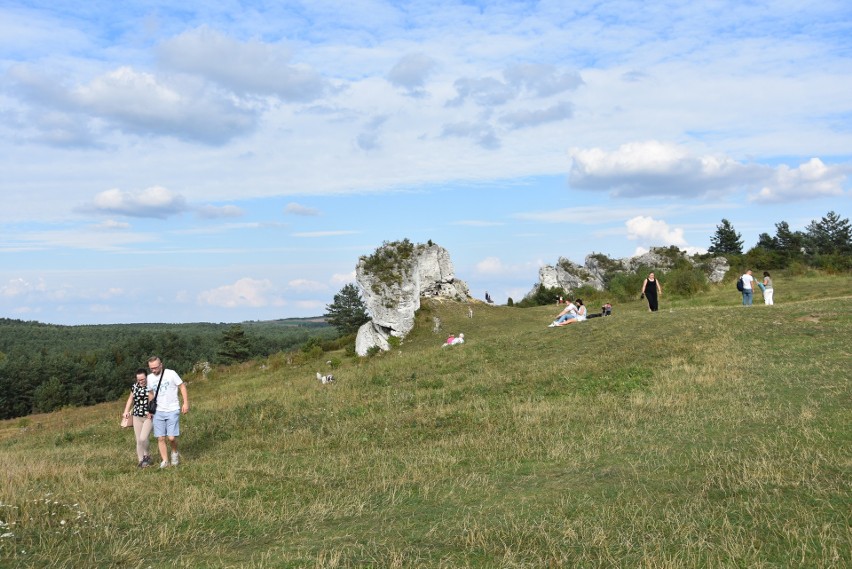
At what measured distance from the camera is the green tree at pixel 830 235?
72.9 m

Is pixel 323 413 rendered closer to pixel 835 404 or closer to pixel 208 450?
pixel 208 450

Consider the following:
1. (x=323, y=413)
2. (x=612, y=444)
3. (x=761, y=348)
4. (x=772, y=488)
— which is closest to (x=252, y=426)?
(x=323, y=413)

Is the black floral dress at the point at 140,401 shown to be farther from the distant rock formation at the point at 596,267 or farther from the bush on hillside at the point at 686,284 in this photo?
the distant rock formation at the point at 596,267

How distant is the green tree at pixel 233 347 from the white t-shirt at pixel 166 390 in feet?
214

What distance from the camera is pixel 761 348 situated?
17.9 metres

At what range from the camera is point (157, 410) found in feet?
39.0

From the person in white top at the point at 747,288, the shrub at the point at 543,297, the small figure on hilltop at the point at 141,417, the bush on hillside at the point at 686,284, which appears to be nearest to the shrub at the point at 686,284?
the bush on hillside at the point at 686,284

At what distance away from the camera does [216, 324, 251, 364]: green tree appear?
75.7 metres

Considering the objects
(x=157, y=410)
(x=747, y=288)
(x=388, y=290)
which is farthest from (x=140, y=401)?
(x=388, y=290)

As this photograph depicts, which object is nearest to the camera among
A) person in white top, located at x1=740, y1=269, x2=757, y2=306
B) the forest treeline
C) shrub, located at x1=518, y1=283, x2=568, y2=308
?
person in white top, located at x1=740, y1=269, x2=757, y2=306

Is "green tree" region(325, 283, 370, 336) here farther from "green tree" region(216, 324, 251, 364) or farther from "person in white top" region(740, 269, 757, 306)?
"person in white top" region(740, 269, 757, 306)

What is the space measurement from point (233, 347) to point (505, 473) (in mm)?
70916

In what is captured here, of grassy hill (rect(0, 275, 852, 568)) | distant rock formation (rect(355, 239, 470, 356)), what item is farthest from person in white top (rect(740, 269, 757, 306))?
distant rock formation (rect(355, 239, 470, 356))

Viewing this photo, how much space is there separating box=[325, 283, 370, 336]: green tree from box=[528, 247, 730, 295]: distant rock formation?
24.4 m
